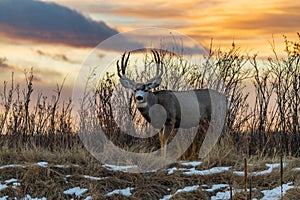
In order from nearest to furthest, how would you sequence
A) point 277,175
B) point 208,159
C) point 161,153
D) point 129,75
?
point 277,175 → point 208,159 → point 161,153 → point 129,75

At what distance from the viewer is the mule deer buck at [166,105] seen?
12.5m

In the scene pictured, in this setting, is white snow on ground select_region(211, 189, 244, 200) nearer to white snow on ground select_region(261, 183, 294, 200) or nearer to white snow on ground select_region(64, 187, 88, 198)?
white snow on ground select_region(261, 183, 294, 200)

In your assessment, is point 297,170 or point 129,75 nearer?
point 297,170

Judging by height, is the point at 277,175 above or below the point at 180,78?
below

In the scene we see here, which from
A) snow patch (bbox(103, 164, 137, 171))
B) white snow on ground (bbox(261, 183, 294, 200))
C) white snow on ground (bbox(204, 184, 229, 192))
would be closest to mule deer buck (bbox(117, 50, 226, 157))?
snow patch (bbox(103, 164, 137, 171))

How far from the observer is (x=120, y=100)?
14266mm

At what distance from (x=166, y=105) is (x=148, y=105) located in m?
0.50

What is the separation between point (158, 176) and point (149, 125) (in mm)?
3690

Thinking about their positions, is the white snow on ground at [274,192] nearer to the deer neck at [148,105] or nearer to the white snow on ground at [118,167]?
the white snow on ground at [118,167]

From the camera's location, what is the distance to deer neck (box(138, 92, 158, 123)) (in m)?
12.6

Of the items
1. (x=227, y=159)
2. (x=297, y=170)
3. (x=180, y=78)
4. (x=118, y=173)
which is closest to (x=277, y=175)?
(x=297, y=170)

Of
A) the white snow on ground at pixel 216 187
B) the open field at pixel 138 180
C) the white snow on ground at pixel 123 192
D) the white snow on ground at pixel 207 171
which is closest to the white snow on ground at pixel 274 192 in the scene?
the open field at pixel 138 180

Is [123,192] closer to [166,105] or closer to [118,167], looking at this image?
[118,167]

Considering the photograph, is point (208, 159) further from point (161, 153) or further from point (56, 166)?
point (56, 166)
